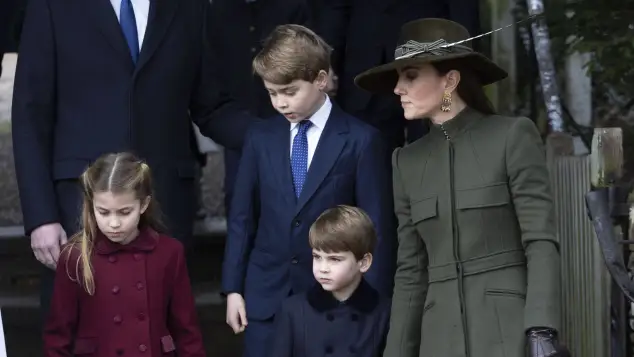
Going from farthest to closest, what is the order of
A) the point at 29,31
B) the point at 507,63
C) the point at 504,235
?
the point at 507,63
the point at 29,31
the point at 504,235

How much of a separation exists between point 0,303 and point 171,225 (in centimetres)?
225

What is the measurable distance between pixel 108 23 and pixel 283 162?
0.85 meters

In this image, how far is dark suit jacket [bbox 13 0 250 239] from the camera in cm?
496

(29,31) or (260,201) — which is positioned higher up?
(29,31)

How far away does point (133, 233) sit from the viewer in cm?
464

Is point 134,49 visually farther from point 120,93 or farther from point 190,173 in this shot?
point 190,173

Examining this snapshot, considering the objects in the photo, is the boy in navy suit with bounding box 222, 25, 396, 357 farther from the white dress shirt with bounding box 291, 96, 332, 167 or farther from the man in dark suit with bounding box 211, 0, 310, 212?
the man in dark suit with bounding box 211, 0, 310, 212

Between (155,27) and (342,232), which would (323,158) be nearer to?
(342,232)

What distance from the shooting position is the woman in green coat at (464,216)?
13.5 ft

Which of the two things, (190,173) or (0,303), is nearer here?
(190,173)

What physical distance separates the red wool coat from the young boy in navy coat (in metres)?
0.42

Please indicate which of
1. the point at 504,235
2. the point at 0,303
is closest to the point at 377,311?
the point at 504,235

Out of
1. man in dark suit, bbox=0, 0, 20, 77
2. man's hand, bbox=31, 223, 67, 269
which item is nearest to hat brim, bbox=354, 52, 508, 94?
man's hand, bbox=31, 223, 67, 269

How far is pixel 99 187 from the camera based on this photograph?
14.9 ft
